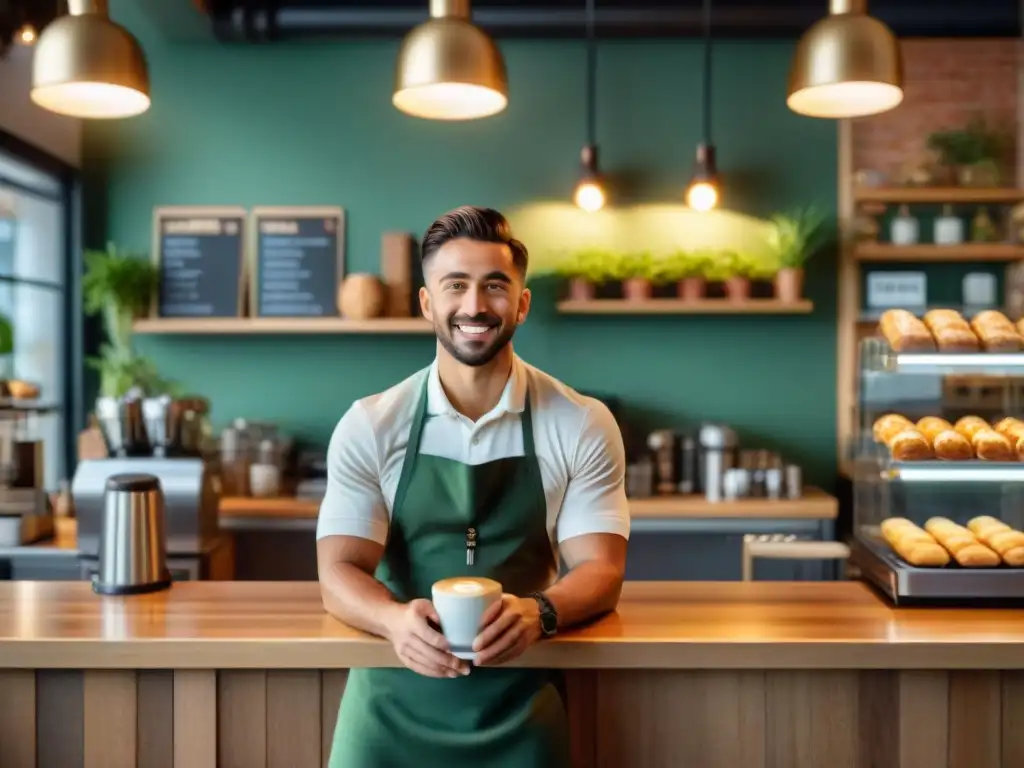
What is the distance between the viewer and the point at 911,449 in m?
2.02

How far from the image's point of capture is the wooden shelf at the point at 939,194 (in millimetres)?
4188

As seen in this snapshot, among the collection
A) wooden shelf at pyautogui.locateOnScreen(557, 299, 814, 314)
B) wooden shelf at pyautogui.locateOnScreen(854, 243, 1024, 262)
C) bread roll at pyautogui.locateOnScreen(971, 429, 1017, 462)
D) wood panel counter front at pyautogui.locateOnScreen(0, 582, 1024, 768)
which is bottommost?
wood panel counter front at pyautogui.locateOnScreen(0, 582, 1024, 768)

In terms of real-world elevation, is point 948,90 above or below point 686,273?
above

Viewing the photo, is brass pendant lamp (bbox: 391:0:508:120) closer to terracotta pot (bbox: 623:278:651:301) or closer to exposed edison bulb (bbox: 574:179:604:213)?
exposed edison bulb (bbox: 574:179:604:213)

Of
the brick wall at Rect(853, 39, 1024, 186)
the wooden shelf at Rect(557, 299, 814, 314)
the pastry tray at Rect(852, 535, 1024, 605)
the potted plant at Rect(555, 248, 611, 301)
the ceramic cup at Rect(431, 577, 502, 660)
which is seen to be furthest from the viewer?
the brick wall at Rect(853, 39, 1024, 186)

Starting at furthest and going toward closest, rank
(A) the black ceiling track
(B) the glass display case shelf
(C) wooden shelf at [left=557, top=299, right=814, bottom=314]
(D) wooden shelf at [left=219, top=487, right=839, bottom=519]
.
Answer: (C) wooden shelf at [left=557, top=299, right=814, bottom=314] → (A) the black ceiling track → (D) wooden shelf at [left=219, top=487, right=839, bottom=519] → (B) the glass display case shelf

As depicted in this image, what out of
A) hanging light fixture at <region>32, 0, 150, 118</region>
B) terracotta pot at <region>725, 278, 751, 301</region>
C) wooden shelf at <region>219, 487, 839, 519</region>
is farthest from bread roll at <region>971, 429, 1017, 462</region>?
terracotta pot at <region>725, 278, 751, 301</region>

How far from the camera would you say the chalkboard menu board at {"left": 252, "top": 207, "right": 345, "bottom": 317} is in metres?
4.47

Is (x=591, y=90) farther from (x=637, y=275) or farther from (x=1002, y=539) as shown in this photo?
(x=1002, y=539)

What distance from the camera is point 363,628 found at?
5.42 ft

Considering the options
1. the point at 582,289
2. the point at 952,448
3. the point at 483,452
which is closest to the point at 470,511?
the point at 483,452

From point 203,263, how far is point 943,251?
3414 mm

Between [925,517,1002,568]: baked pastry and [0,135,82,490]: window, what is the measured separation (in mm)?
3416

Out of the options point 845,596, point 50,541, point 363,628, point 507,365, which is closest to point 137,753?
point 363,628
